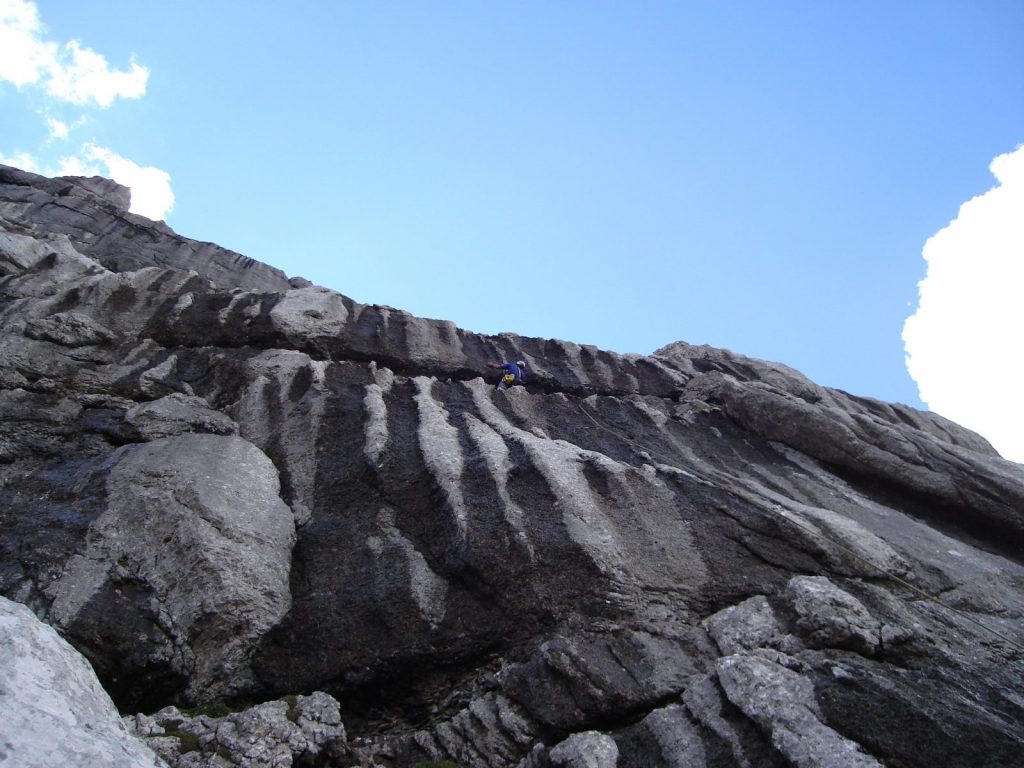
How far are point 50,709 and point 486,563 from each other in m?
7.76

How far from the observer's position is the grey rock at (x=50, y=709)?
266 inches

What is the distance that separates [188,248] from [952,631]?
4294cm

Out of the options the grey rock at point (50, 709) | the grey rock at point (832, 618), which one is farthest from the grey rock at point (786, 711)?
the grey rock at point (50, 709)

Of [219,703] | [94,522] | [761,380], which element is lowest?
[219,703]

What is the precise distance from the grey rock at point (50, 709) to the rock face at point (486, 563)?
90.9 inches

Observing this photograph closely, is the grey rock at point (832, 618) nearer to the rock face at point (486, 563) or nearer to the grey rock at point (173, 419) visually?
the rock face at point (486, 563)

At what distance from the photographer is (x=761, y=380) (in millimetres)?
26531

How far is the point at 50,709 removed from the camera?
7.48 m

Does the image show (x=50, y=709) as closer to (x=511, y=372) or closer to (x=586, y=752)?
(x=586, y=752)

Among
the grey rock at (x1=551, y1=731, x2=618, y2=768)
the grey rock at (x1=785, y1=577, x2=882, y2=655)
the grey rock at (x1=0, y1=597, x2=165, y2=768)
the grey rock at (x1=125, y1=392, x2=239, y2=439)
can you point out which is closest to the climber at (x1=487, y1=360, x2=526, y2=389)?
the grey rock at (x1=125, y1=392, x2=239, y2=439)

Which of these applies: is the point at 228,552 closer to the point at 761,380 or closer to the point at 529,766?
the point at 529,766

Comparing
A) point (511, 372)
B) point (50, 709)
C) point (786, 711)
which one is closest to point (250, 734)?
point (50, 709)

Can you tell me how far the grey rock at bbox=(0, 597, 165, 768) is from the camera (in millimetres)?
6746

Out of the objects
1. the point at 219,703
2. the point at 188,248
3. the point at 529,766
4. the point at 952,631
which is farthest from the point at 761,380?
the point at 188,248
